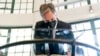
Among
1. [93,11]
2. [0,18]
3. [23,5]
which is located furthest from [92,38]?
[23,5]

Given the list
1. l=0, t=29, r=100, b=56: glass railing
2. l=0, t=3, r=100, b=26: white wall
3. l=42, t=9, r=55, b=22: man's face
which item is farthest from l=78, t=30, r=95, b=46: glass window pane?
l=0, t=3, r=100, b=26: white wall

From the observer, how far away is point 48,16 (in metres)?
1.84

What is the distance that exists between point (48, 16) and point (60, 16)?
19.8 feet

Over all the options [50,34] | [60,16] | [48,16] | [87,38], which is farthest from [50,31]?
[60,16]

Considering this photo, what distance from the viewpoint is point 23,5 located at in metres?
9.31

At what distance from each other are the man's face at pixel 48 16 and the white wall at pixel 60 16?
5.62 m

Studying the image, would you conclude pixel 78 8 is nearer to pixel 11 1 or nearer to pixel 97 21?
pixel 97 21

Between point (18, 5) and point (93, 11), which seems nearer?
point (93, 11)

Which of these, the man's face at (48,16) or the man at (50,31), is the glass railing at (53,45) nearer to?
the man at (50,31)

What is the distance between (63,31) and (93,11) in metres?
5.71

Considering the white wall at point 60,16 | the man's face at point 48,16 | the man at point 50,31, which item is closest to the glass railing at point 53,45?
the man at point 50,31

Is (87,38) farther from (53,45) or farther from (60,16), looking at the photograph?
(60,16)

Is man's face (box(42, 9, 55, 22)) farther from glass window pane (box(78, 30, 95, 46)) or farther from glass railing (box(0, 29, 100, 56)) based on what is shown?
glass window pane (box(78, 30, 95, 46))

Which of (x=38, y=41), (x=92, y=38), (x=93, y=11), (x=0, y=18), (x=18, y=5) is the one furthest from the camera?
(x=18, y=5)
